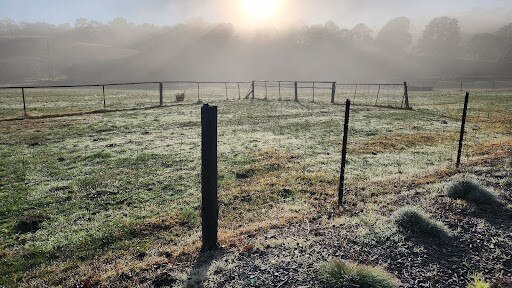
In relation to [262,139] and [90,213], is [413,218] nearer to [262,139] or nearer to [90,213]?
[90,213]

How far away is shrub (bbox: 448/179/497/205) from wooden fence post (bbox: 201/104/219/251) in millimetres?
4676

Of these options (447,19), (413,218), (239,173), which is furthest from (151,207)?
(447,19)

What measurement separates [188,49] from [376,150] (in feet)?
443

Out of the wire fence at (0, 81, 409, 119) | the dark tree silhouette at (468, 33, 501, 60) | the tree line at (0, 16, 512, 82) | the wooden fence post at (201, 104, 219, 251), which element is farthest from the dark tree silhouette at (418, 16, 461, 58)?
the wooden fence post at (201, 104, 219, 251)

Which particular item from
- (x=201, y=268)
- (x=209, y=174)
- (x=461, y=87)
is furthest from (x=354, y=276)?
(x=461, y=87)

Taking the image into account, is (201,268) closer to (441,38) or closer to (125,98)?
(125,98)

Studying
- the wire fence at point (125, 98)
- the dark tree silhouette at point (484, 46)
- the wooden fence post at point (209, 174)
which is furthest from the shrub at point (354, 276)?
the dark tree silhouette at point (484, 46)

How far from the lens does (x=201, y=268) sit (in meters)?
4.78

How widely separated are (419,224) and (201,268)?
334 centimetres

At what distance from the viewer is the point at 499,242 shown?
5203mm

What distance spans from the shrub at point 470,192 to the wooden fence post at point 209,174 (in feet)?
15.3

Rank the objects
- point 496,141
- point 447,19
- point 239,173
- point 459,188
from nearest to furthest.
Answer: point 459,188 → point 239,173 → point 496,141 → point 447,19

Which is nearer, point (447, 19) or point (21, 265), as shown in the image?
point (21, 265)

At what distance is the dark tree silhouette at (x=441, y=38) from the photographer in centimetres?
17465
